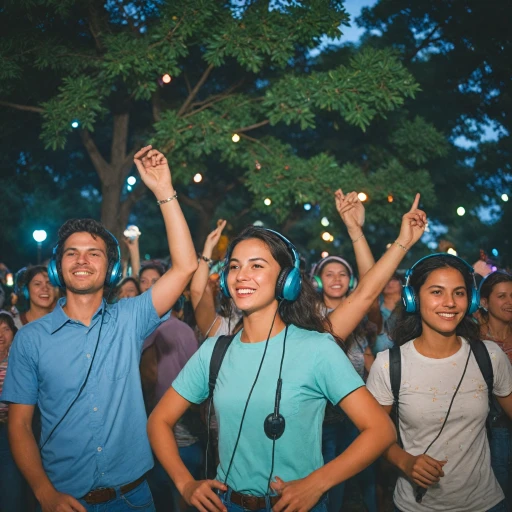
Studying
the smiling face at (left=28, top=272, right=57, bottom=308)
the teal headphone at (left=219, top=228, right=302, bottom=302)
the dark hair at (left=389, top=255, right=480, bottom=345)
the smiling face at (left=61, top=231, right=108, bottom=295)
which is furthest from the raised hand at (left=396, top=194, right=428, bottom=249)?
the smiling face at (left=28, top=272, right=57, bottom=308)

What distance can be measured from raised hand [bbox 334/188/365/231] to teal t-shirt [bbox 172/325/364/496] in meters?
1.34

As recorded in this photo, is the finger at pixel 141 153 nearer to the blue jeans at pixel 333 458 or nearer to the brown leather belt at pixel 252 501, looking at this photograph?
the brown leather belt at pixel 252 501

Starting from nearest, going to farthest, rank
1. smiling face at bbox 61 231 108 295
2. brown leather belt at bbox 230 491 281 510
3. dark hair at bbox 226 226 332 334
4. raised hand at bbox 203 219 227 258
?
brown leather belt at bbox 230 491 281 510
dark hair at bbox 226 226 332 334
smiling face at bbox 61 231 108 295
raised hand at bbox 203 219 227 258

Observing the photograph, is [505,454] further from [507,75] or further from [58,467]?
[507,75]

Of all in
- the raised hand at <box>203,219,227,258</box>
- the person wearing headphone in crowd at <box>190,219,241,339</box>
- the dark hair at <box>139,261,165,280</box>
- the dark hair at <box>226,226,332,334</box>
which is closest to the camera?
the dark hair at <box>226,226,332,334</box>

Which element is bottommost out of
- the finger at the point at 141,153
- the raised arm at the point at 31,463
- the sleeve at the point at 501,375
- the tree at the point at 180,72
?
the raised arm at the point at 31,463

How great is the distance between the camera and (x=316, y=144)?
1556 cm

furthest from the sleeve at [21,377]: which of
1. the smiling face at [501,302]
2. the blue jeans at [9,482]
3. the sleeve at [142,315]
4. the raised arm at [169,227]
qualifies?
the smiling face at [501,302]

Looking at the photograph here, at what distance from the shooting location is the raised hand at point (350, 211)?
3.62 metres

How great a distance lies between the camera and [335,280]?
5.35 metres

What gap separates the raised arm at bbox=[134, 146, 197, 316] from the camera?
9.68ft

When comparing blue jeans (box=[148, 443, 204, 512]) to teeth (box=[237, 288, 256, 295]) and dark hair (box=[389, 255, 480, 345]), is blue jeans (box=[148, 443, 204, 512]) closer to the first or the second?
dark hair (box=[389, 255, 480, 345])

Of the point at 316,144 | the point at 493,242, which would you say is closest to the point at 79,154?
the point at 316,144

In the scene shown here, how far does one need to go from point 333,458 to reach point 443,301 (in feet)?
5.82
